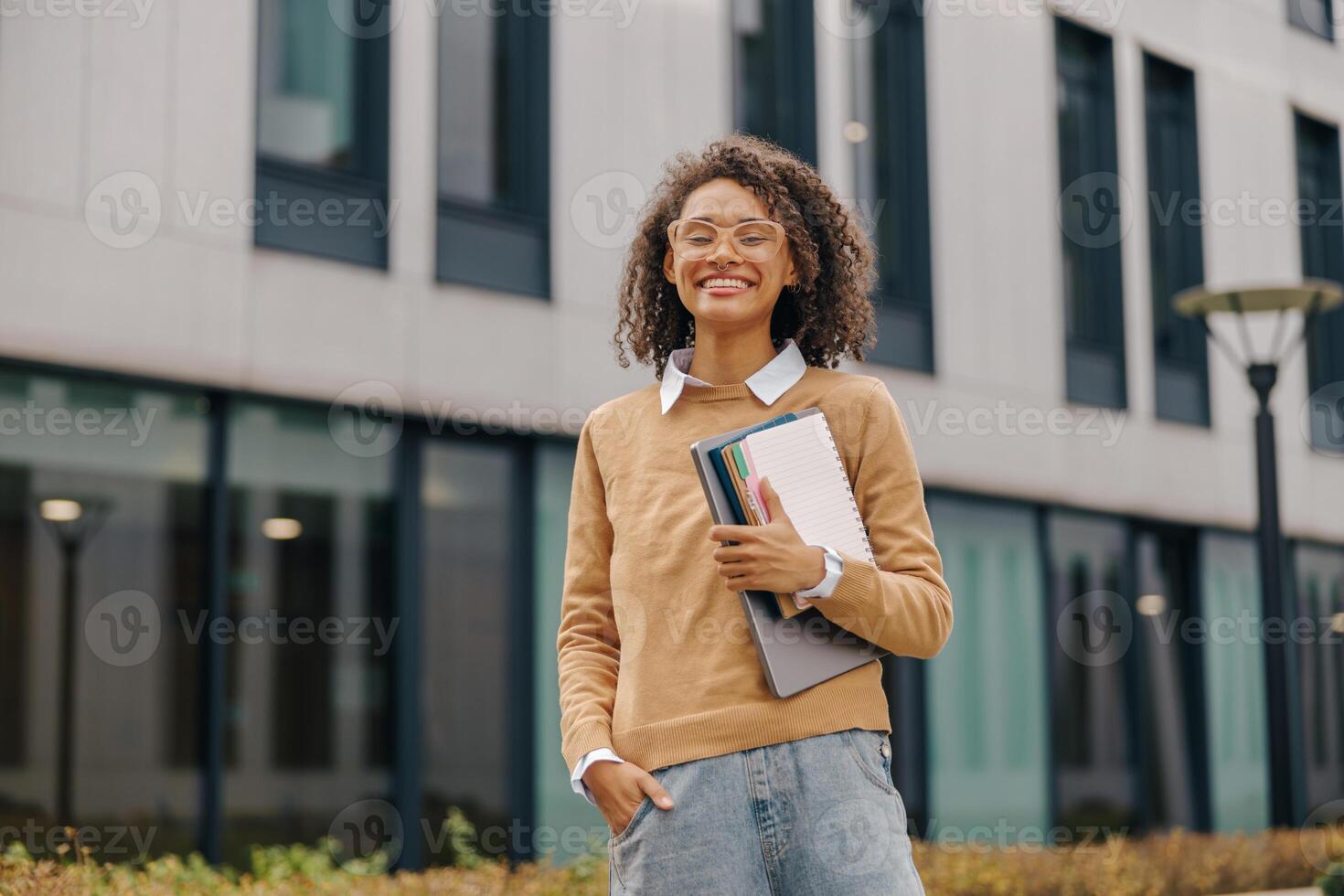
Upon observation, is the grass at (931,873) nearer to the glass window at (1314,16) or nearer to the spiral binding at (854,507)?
the spiral binding at (854,507)

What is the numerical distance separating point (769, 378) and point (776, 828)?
0.79m

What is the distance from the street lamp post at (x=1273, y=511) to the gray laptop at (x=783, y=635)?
7.71 meters

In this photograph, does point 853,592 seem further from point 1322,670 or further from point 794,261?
point 1322,670

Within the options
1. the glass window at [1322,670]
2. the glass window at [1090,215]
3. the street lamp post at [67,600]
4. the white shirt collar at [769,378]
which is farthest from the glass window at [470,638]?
the glass window at [1322,670]

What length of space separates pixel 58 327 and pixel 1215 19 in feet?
40.7

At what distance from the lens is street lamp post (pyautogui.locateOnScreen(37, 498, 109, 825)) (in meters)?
8.41

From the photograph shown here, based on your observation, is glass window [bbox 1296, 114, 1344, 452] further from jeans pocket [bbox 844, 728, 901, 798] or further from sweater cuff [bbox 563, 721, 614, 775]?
sweater cuff [bbox 563, 721, 614, 775]

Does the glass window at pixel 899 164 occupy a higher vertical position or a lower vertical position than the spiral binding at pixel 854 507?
higher

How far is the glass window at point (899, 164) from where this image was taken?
13281 millimetres

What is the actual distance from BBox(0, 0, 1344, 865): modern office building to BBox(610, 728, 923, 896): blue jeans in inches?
260

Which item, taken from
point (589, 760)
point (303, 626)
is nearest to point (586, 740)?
point (589, 760)

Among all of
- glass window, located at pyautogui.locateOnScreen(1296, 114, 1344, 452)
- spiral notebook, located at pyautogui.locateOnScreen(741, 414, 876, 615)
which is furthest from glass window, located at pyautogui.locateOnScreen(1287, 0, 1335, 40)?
spiral notebook, located at pyautogui.locateOnScreen(741, 414, 876, 615)

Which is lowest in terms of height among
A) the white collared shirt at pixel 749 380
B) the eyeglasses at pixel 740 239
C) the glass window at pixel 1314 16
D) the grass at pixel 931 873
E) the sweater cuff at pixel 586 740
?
the grass at pixel 931 873

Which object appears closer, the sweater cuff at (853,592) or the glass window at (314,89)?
the sweater cuff at (853,592)
